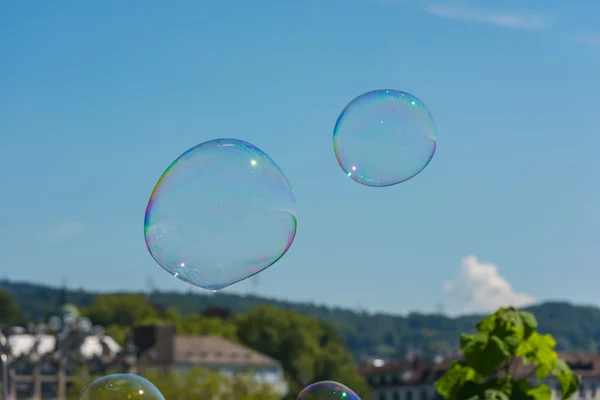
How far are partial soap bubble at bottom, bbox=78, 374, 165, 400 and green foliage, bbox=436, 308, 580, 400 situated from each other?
6240 millimetres

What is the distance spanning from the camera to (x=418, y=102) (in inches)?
862

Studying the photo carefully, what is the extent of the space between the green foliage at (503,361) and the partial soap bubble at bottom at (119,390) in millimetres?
6240

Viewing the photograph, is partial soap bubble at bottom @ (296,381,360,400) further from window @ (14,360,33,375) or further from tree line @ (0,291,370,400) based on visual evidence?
tree line @ (0,291,370,400)

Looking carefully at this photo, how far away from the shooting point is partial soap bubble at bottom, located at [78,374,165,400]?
56.1 ft

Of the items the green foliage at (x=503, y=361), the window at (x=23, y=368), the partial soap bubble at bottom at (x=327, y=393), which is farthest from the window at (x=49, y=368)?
the partial soap bubble at bottom at (x=327, y=393)

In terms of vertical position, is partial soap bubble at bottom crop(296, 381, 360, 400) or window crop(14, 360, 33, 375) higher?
window crop(14, 360, 33, 375)

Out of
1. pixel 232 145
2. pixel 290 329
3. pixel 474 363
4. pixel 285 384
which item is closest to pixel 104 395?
pixel 232 145

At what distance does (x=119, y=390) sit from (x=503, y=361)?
722 cm

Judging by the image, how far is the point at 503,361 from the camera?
21859 millimetres

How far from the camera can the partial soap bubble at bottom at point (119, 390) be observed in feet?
56.1

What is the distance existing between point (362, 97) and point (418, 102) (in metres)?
0.92

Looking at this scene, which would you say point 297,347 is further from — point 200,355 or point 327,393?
point 327,393

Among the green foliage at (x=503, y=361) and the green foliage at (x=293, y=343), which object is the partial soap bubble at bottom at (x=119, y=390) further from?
the green foliage at (x=293, y=343)

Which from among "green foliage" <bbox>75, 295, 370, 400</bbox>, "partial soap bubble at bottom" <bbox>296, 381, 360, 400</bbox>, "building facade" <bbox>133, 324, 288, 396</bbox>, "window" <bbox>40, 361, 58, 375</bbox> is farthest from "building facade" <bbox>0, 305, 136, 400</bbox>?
"partial soap bubble at bottom" <bbox>296, 381, 360, 400</bbox>
